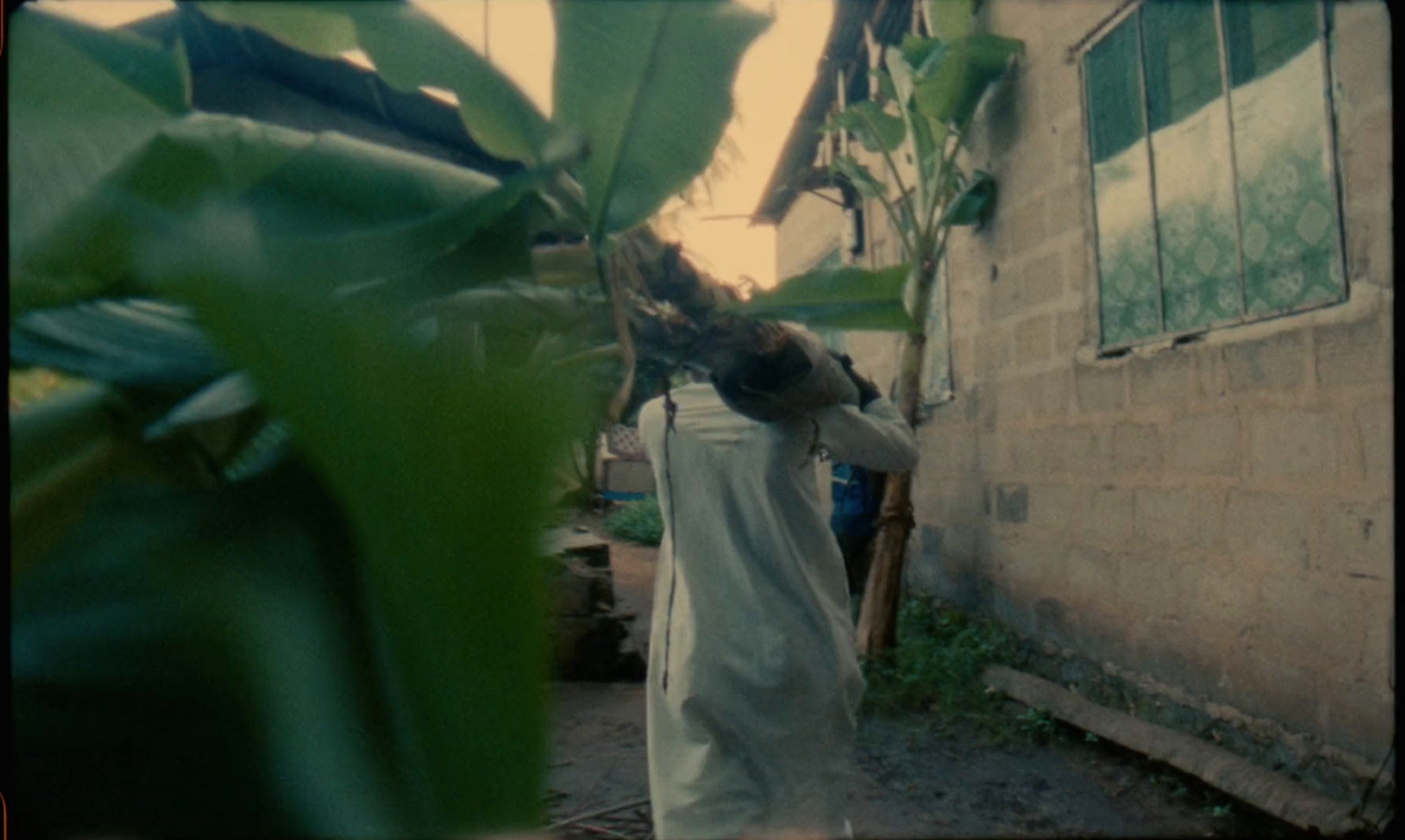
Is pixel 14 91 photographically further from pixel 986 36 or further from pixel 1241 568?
pixel 986 36

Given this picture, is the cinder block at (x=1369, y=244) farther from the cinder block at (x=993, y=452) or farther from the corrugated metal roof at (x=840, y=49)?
the corrugated metal roof at (x=840, y=49)

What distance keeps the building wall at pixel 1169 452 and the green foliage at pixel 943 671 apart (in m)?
0.15

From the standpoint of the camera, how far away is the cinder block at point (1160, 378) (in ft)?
10.2

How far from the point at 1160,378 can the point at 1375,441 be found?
811 millimetres

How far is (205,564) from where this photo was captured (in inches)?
11.8

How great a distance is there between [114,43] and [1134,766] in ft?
11.4

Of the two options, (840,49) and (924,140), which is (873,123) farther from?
(840,49)

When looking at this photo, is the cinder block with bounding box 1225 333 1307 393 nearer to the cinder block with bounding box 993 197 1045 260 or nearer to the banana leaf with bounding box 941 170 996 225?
the cinder block with bounding box 993 197 1045 260

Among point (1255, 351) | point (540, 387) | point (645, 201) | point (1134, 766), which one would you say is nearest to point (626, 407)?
point (645, 201)

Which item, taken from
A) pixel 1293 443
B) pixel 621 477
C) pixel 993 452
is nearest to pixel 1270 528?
pixel 1293 443

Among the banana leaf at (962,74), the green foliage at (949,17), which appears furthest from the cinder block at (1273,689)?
the green foliage at (949,17)

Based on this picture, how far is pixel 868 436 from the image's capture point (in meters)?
2.05

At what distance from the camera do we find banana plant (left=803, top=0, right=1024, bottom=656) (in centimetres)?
404

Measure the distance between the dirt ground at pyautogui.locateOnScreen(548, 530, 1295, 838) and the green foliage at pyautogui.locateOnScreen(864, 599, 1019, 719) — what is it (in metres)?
0.18
